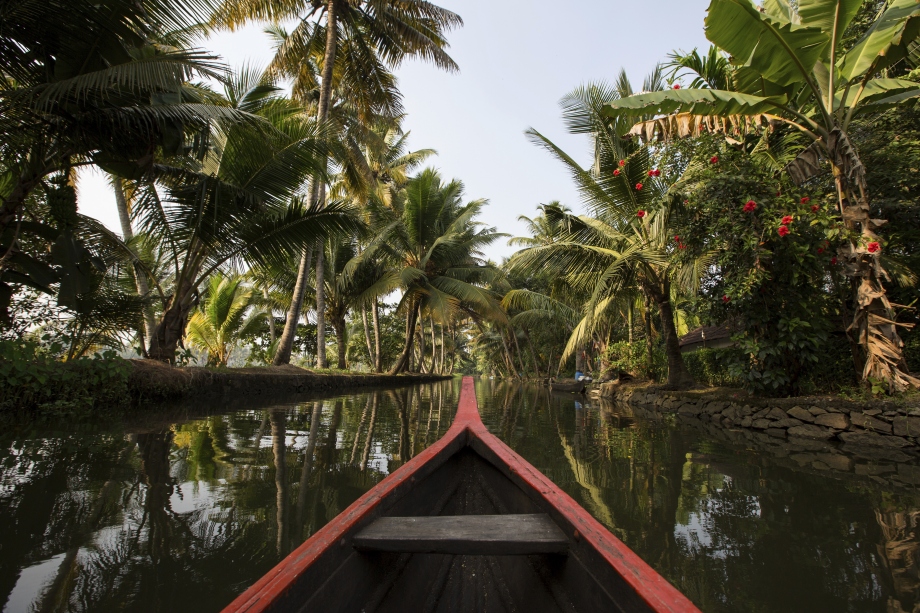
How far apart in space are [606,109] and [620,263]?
3030 millimetres

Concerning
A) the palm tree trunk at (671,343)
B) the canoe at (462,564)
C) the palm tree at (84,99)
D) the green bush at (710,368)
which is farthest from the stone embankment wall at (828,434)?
the palm tree at (84,99)

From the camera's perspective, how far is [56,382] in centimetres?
482

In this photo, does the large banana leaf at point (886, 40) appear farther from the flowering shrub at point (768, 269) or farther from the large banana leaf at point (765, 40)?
the flowering shrub at point (768, 269)

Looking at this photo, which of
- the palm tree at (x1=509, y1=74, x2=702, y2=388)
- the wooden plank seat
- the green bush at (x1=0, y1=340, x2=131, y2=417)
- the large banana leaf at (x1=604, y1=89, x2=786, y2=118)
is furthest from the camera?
the palm tree at (x1=509, y1=74, x2=702, y2=388)

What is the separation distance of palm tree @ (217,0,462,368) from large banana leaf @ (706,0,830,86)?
7.83 metres

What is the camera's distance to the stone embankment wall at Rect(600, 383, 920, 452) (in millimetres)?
4246

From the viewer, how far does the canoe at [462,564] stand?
1.06 m

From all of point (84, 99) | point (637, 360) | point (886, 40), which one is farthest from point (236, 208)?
point (637, 360)

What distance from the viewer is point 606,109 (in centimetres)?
534

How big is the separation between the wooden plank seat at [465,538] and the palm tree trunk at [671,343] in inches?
312

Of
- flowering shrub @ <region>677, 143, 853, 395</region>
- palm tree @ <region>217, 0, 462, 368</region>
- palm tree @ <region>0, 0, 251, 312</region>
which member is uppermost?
palm tree @ <region>217, 0, 462, 368</region>

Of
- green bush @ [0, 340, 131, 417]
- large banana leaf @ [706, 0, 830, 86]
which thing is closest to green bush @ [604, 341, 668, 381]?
large banana leaf @ [706, 0, 830, 86]

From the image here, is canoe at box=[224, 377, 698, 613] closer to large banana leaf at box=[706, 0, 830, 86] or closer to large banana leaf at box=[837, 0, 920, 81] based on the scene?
large banana leaf at box=[706, 0, 830, 86]

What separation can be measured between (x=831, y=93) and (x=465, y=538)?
6465mm
